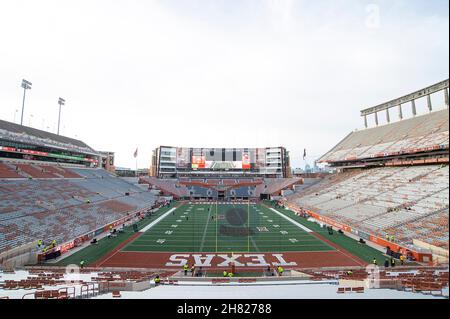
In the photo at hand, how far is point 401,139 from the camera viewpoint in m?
19.0

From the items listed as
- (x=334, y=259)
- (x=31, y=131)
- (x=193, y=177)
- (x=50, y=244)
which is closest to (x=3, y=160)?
(x=31, y=131)

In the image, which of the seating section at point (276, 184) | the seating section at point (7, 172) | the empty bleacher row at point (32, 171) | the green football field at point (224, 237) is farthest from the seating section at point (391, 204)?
the empty bleacher row at point (32, 171)

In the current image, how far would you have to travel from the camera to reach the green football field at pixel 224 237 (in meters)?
18.1

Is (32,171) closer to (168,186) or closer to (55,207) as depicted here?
(55,207)

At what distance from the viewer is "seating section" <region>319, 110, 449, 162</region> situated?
191 inches

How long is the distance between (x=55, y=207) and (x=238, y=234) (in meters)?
Result: 18.2

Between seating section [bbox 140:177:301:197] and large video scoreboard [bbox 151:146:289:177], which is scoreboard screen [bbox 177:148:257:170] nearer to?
large video scoreboard [bbox 151:146:289:177]

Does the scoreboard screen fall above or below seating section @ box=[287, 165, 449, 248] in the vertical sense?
above

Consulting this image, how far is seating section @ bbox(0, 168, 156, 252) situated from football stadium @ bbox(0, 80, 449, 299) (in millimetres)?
136

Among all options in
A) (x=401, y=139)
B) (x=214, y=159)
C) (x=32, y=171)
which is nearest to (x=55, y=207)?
(x=32, y=171)

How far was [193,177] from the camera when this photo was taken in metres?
61.1

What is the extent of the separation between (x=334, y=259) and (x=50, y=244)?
62.1 feet

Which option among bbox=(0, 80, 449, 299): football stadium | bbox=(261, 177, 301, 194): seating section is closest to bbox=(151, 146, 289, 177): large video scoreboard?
bbox=(261, 177, 301, 194): seating section

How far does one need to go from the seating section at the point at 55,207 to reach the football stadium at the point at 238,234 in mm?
136
